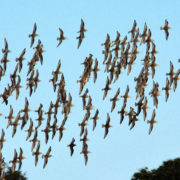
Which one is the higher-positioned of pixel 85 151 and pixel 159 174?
pixel 159 174

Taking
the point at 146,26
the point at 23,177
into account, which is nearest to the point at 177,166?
the point at 23,177

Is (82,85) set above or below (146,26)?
below

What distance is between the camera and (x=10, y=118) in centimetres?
6831

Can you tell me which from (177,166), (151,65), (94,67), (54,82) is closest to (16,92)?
(54,82)

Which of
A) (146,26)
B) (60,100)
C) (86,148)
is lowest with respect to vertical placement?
(86,148)

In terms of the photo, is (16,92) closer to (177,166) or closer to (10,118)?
(10,118)

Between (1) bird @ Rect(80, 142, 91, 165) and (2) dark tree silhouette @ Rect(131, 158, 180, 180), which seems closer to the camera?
(1) bird @ Rect(80, 142, 91, 165)

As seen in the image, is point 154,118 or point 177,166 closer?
point 154,118

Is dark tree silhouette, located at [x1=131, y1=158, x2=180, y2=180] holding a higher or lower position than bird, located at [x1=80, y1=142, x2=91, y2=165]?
higher

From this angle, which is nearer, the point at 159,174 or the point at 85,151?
the point at 85,151

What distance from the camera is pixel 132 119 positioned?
64.9 meters

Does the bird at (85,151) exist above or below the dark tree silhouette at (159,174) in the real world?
below

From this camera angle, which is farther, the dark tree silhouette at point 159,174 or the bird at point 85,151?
the dark tree silhouette at point 159,174

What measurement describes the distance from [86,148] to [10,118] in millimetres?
9215
